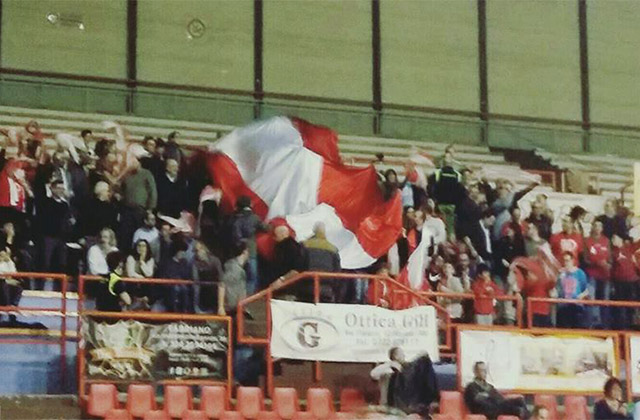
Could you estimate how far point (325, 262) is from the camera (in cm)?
1357

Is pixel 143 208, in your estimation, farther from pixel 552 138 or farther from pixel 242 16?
pixel 552 138

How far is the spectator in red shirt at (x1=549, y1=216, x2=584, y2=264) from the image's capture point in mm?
15172

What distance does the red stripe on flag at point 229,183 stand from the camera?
1467 centimetres

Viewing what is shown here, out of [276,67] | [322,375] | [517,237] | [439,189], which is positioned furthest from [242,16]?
[322,375]

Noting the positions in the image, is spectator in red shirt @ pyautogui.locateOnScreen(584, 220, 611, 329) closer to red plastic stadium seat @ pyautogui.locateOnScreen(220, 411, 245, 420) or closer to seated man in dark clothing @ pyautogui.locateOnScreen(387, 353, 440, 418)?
seated man in dark clothing @ pyautogui.locateOnScreen(387, 353, 440, 418)

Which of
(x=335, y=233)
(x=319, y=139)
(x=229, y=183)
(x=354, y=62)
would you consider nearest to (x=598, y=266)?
(x=335, y=233)

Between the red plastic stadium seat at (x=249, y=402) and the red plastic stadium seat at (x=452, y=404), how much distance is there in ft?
6.31

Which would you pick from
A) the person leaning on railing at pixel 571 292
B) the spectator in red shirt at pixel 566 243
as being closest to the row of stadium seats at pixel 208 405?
the person leaning on railing at pixel 571 292

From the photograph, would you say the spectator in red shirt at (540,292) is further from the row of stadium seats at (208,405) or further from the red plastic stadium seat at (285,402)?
the red plastic stadium seat at (285,402)

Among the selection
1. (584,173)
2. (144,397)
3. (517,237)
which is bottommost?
(144,397)

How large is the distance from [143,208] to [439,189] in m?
3.94

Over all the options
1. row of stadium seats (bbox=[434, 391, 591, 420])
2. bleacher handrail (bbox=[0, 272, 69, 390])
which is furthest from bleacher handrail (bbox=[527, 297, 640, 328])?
bleacher handrail (bbox=[0, 272, 69, 390])

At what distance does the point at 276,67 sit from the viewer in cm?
1784

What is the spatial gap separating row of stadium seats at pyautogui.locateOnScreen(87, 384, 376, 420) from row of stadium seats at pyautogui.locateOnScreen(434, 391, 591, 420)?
0.88 meters
